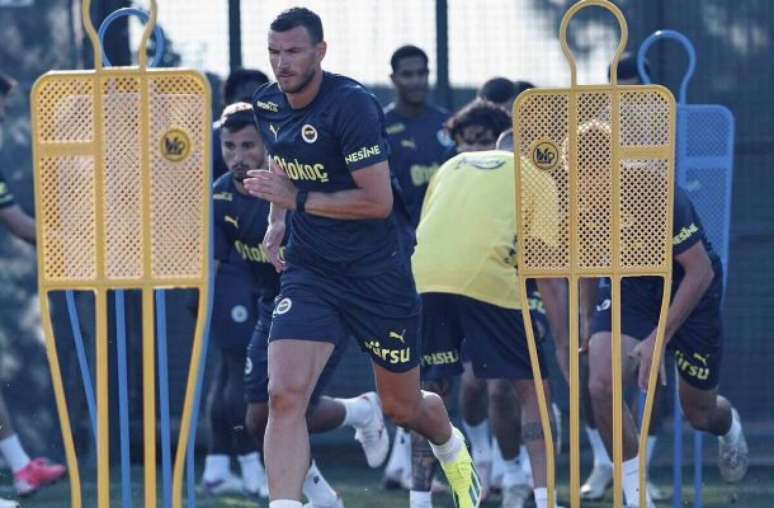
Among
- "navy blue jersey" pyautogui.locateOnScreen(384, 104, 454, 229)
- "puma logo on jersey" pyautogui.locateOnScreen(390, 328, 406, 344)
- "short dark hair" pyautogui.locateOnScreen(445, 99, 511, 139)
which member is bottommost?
"puma logo on jersey" pyautogui.locateOnScreen(390, 328, 406, 344)

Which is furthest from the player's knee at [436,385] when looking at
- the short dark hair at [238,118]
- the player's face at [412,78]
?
the player's face at [412,78]

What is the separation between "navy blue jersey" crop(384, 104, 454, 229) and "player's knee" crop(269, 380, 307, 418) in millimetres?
3525

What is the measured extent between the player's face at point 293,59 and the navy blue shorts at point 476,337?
1.88 meters

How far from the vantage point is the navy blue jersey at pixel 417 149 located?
9.68 m

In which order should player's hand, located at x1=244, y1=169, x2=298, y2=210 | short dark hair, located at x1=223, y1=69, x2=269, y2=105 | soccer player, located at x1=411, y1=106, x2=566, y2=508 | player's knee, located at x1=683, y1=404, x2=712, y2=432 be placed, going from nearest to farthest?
player's hand, located at x1=244, y1=169, x2=298, y2=210, soccer player, located at x1=411, y1=106, x2=566, y2=508, player's knee, located at x1=683, y1=404, x2=712, y2=432, short dark hair, located at x1=223, y1=69, x2=269, y2=105

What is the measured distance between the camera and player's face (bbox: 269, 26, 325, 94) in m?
6.27

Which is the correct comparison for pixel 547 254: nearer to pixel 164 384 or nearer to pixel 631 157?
pixel 631 157

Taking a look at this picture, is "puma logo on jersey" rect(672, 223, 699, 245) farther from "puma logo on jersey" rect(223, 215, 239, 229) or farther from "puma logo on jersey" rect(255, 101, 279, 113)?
"puma logo on jersey" rect(223, 215, 239, 229)

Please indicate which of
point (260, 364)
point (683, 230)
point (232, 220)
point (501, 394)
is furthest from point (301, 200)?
point (501, 394)

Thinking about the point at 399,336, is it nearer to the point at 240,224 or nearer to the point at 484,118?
the point at 240,224

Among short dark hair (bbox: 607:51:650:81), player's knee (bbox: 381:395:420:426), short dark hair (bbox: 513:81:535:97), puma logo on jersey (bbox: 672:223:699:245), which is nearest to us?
player's knee (bbox: 381:395:420:426)

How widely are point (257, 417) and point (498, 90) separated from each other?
8.08 ft

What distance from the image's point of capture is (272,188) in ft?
20.0

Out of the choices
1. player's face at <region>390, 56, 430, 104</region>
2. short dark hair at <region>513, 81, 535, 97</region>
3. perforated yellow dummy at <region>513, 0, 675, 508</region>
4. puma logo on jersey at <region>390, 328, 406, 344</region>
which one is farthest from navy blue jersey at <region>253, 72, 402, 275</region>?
player's face at <region>390, 56, 430, 104</region>
